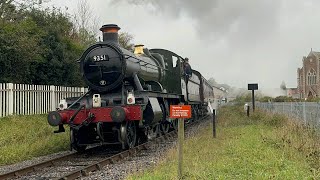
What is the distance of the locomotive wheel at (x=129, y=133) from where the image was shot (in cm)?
1037

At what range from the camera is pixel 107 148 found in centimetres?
1229

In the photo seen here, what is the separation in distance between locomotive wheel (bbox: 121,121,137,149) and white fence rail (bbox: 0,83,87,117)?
6.00 metres

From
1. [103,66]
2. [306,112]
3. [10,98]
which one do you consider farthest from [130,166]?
[10,98]

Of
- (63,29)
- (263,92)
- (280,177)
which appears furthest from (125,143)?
(263,92)

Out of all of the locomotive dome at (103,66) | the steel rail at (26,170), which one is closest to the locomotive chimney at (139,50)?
the locomotive dome at (103,66)

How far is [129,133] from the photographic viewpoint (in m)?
11.0

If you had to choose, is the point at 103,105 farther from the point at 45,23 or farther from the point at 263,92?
the point at 263,92

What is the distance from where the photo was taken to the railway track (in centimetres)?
780

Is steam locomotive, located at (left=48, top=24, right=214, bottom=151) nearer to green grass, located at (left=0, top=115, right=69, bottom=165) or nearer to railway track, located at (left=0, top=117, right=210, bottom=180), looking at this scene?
railway track, located at (left=0, top=117, right=210, bottom=180)

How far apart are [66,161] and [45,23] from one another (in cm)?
1590

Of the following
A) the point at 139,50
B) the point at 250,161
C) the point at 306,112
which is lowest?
the point at 250,161

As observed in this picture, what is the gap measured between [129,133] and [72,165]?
7.30ft

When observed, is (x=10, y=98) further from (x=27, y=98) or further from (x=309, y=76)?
(x=309, y=76)

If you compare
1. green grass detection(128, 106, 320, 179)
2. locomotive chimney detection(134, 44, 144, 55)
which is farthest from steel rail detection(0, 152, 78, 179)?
locomotive chimney detection(134, 44, 144, 55)
